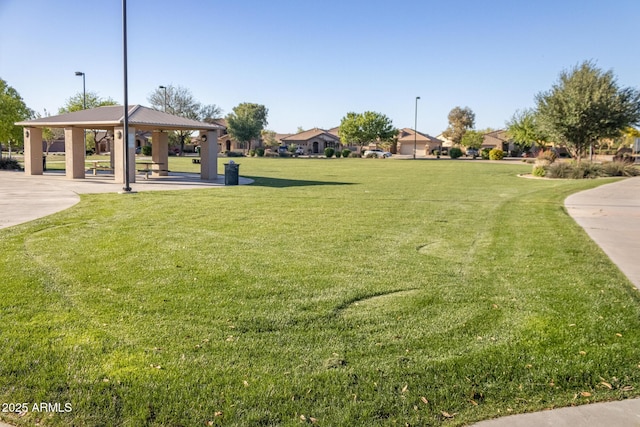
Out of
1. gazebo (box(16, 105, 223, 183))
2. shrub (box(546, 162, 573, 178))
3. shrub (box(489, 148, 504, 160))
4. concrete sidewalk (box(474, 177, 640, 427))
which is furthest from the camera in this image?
shrub (box(489, 148, 504, 160))

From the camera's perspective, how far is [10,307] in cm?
548

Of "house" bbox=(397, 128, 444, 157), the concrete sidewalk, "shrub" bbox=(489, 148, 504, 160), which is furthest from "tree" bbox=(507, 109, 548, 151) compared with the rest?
the concrete sidewalk

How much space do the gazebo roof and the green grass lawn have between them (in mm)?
12291

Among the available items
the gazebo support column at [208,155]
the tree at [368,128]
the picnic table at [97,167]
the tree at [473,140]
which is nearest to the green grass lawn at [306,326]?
the gazebo support column at [208,155]

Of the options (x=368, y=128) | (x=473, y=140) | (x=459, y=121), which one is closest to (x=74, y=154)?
(x=368, y=128)

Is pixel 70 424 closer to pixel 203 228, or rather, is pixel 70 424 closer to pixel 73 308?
pixel 73 308

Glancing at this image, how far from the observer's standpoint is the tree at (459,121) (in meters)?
114

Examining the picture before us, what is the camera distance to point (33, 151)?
84.7 feet

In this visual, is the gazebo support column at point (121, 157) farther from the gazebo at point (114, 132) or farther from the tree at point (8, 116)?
the tree at point (8, 116)

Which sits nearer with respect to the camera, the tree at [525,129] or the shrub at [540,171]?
the shrub at [540,171]

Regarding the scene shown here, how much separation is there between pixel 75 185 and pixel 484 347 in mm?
19108

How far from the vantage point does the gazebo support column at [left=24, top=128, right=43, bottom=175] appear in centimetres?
2564

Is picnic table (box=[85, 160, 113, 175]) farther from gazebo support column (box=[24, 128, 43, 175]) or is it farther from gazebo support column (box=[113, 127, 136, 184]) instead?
gazebo support column (box=[113, 127, 136, 184])

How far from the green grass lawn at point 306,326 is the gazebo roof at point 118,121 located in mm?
12291
